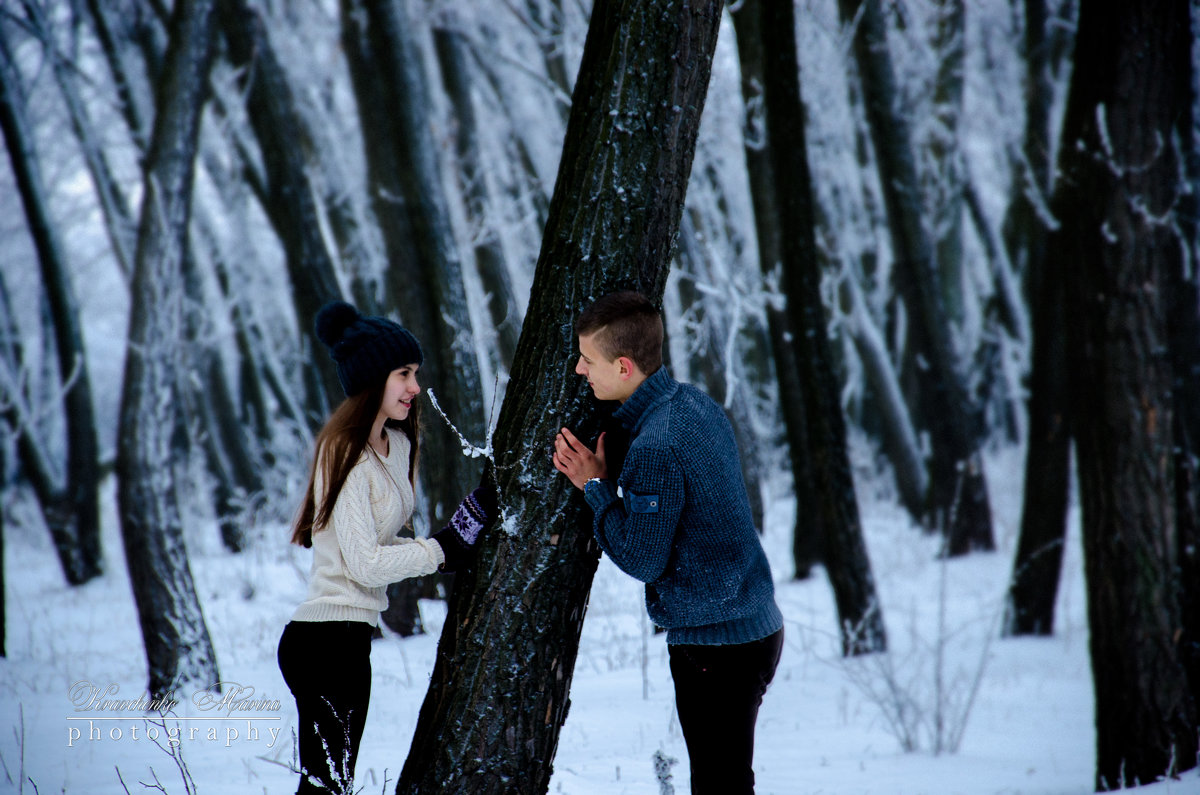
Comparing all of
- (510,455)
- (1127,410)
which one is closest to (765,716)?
(1127,410)

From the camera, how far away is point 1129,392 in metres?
4.84

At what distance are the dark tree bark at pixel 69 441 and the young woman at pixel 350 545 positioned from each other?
30.7ft

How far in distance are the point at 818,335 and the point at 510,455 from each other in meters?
4.51

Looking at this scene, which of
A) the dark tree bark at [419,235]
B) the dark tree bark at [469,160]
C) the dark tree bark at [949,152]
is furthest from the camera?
the dark tree bark at [949,152]

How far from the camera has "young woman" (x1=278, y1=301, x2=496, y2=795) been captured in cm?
284

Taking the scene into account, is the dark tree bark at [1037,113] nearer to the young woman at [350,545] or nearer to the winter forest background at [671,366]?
the winter forest background at [671,366]

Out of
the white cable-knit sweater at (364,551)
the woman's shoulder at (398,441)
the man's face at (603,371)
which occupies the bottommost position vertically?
the white cable-knit sweater at (364,551)

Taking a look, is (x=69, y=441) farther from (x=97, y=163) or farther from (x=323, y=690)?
(x=323, y=690)

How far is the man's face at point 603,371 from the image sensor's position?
2666 millimetres

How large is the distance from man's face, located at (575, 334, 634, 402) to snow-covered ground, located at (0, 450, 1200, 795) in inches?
77.6

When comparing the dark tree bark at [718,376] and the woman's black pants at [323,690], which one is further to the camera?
the dark tree bark at [718,376]

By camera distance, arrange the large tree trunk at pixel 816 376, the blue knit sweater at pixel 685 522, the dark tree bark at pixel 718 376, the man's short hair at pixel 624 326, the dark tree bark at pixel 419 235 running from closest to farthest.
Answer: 1. the blue knit sweater at pixel 685 522
2. the man's short hair at pixel 624 326
3. the large tree trunk at pixel 816 376
4. the dark tree bark at pixel 419 235
5. the dark tree bark at pixel 718 376

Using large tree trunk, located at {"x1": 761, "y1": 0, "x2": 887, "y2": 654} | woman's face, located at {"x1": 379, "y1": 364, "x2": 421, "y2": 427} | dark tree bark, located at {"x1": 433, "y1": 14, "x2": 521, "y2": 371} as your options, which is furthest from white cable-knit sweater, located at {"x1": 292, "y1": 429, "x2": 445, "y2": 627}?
dark tree bark, located at {"x1": 433, "y1": 14, "x2": 521, "y2": 371}

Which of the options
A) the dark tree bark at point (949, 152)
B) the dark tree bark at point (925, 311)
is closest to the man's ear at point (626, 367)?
the dark tree bark at point (925, 311)
